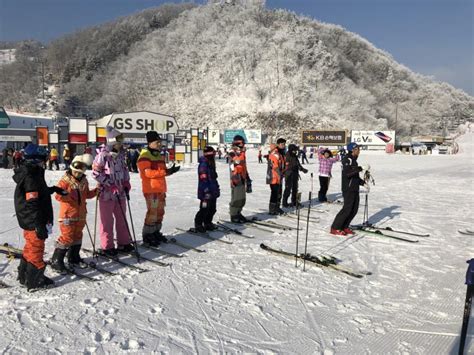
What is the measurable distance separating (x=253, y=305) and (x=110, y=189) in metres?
2.68

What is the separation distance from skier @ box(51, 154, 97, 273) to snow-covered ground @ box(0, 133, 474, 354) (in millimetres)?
444

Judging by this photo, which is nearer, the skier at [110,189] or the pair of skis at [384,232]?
the skier at [110,189]

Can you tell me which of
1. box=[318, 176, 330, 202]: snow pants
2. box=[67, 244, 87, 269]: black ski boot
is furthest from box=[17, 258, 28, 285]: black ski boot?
box=[318, 176, 330, 202]: snow pants

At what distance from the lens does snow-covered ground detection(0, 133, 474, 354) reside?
3410 millimetres

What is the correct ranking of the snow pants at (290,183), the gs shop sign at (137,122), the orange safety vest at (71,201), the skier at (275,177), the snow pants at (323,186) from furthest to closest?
the gs shop sign at (137,122)
the snow pants at (323,186)
the snow pants at (290,183)
the skier at (275,177)
the orange safety vest at (71,201)

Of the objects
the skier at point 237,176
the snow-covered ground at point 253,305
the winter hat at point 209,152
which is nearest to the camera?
the snow-covered ground at point 253,305

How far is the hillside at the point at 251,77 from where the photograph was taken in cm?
6644

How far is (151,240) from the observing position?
6.20 metres

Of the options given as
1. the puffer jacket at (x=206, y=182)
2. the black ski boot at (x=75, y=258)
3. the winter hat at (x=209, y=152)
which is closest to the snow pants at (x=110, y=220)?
the black ski boot at (x=75, y=258)

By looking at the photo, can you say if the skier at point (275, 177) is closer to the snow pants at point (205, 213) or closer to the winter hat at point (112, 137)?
the snow pants at point (205, 213)

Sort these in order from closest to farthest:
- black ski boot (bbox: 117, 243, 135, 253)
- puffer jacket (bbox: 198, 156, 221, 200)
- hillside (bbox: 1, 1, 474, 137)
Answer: black ski boot (bbox: 117, 243, 135, 253) → puffer jacket (bbox: 198, 156, 221, 200) → hillside (bbox: 1, 1, 474, 137)

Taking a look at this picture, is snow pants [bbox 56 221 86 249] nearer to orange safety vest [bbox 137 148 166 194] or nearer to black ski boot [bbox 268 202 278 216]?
orange safety vest [bbox 137 148 166 194]

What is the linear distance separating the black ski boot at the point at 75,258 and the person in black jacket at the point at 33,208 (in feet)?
2.24

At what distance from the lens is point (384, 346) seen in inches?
135
